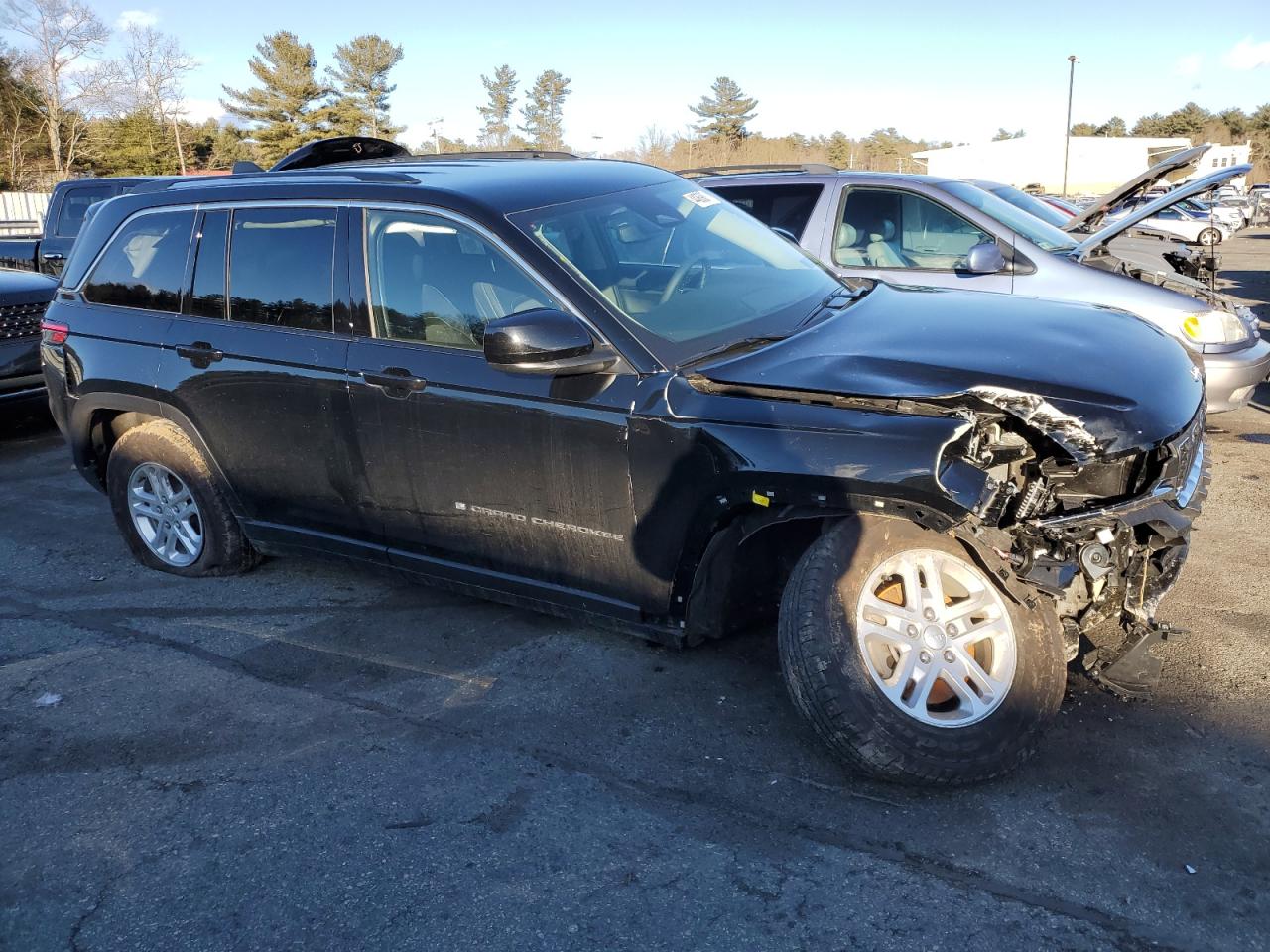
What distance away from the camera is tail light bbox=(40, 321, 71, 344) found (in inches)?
201

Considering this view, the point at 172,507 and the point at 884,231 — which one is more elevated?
the point at 884,231

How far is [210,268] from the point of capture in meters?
4.59

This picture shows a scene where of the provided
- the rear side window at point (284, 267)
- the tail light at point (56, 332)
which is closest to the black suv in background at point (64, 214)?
the tail light at point (56, 332)

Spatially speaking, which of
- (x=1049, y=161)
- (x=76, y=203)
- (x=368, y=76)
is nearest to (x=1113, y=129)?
(x=1049, y=161)

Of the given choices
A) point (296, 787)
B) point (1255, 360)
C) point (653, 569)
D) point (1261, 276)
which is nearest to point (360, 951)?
point (296, 787)

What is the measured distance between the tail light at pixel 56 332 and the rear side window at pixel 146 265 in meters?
0.20

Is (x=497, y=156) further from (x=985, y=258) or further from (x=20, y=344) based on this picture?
(x=20, y=344)

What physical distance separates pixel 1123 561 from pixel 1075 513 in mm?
208

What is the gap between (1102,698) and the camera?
358 centimetres

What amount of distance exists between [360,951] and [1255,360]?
20.6 feet

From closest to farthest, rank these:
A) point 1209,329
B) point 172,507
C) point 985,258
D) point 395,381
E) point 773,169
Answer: point 395,381 → point 172,507 → point 985,258 → point 1209,329 → point 773,169

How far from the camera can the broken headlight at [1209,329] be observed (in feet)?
21.1

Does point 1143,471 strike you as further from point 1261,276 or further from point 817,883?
point 1261,276

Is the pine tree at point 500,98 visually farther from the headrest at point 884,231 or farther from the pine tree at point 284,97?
the headrest at point 884,231
